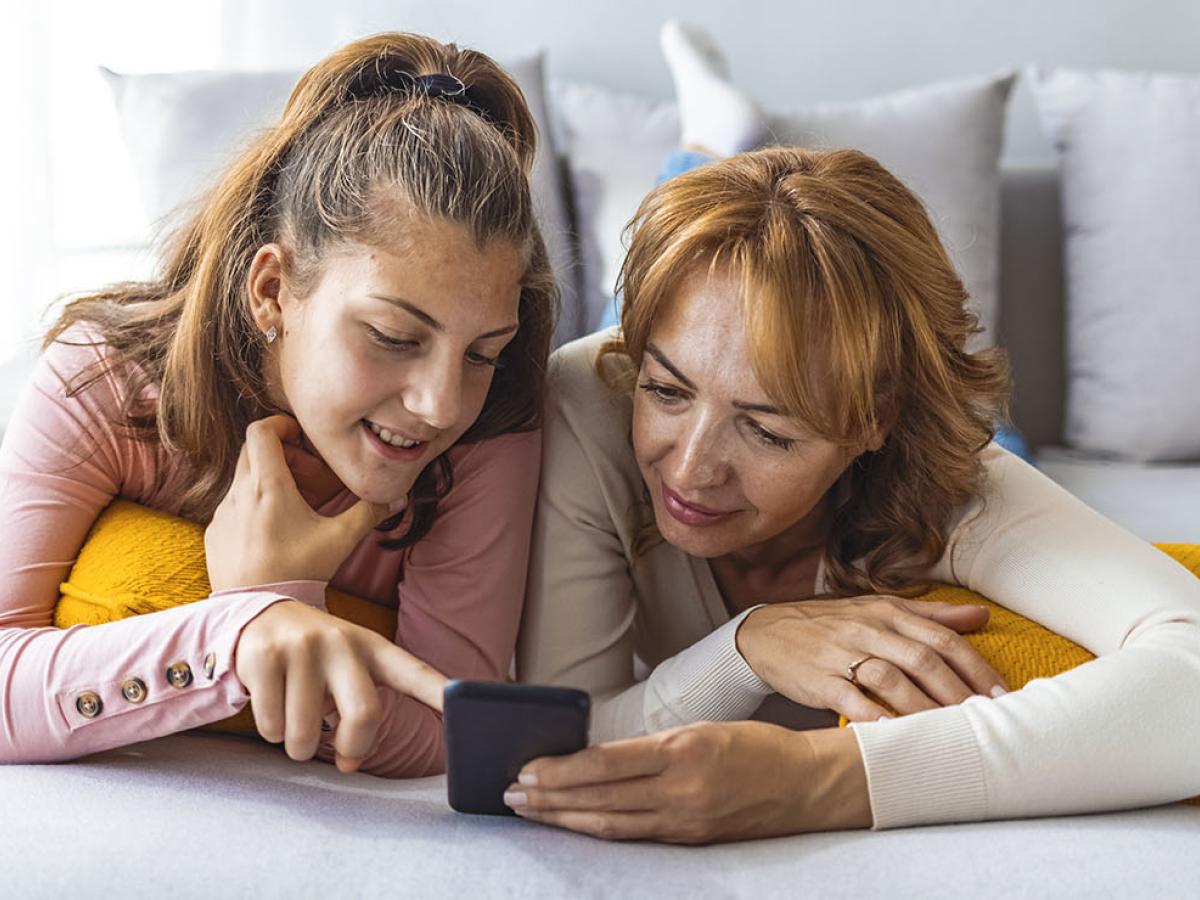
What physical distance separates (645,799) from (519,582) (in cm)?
41

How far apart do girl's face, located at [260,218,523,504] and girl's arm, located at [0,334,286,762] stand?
0.54 feet

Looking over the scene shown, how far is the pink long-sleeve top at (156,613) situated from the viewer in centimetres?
105

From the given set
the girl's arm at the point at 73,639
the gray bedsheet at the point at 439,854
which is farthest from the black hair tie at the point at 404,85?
the gray bedsheet at the point at 439,854

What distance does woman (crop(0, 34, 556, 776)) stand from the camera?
3.52ft

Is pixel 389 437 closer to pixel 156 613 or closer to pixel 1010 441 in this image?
pixel 156 613

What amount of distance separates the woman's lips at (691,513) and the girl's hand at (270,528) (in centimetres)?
27

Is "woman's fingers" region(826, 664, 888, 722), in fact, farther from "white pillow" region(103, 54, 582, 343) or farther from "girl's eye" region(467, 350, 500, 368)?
"white pillow" region(103, 54, 582, 343)

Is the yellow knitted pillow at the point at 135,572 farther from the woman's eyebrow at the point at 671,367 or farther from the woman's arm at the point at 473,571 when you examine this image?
the woman's eyebrow at the point at 671,367

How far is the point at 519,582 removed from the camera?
1352 millimetres

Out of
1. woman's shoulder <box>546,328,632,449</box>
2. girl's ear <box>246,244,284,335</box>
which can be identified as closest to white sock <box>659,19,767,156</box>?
woman's shoulder <box>546,328,632,449</box>

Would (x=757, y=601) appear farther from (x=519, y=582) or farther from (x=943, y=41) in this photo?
(x=943, y=41)

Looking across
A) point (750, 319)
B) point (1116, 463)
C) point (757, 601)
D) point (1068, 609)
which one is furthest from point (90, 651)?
point (1116, 463)

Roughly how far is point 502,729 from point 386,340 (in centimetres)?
39

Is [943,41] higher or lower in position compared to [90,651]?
higher
